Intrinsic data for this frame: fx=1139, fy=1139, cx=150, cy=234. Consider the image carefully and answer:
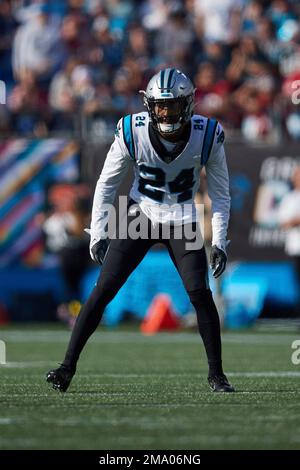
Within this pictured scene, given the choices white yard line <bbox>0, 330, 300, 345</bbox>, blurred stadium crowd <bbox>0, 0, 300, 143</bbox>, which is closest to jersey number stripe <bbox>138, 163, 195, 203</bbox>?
white yard line <bbox>0, 330, 300, 345</bbox>

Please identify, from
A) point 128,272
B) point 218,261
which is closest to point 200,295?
point 218,261

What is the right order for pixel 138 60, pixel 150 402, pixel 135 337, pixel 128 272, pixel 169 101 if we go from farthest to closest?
pixel 138 60 < pixel 135 337 < pixel 128 272 < pixel 169 101 < pixel 150 402

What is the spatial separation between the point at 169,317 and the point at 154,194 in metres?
6.08

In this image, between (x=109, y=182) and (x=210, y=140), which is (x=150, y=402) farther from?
(x=210, y=140)

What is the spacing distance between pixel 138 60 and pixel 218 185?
818 cm

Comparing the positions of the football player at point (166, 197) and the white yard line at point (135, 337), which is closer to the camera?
the football player at point (166, 197)

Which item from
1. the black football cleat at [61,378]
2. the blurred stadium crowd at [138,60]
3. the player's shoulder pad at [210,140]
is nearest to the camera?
the black football cleat at [61,378]

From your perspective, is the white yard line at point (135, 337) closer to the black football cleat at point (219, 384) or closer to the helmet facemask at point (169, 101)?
the black football cleat at point (219, 384)

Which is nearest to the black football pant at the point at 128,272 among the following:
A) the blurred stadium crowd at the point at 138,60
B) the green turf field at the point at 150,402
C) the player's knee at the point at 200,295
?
the player's knee at the point at 200,295

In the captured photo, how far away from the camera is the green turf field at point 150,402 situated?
4344mm

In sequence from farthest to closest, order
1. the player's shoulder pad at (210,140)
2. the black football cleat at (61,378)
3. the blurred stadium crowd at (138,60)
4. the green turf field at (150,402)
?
the blurred stadium crowd at (138,60)
the player's shoulder pad at (210,140)
the black football cleat at (61,378)
the green turf field at (150,402)

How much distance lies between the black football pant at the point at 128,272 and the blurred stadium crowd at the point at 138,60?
275 inches

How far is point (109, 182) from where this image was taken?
6.16m

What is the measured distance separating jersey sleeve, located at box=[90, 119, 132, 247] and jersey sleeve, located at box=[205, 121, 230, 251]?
0.45m
